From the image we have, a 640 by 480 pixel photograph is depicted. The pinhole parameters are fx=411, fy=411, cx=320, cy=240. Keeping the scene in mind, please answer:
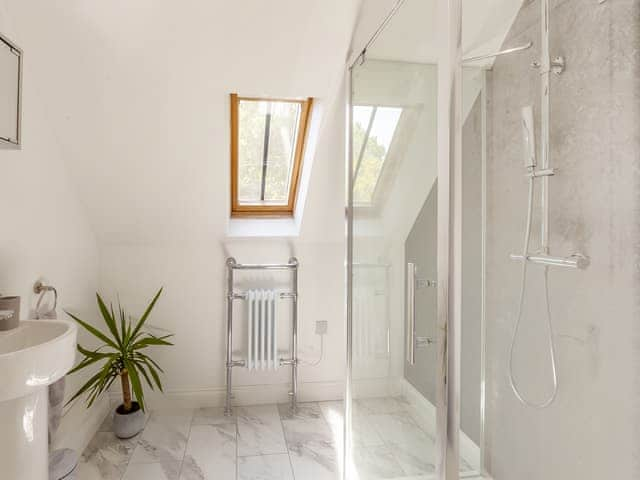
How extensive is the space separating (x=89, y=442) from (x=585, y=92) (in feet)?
9.69

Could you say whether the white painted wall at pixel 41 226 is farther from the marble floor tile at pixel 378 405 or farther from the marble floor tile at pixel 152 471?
the marble floor tile at pixel 378 405

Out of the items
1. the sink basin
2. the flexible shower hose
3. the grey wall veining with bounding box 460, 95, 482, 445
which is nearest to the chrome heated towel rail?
the sink basin

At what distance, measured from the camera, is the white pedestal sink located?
1203mm

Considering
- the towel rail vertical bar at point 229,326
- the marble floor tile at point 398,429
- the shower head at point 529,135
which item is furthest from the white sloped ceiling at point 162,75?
the marble floor tile at point 398,429

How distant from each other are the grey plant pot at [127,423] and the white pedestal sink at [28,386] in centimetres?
91

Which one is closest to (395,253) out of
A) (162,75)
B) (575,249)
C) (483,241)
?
(483,241)

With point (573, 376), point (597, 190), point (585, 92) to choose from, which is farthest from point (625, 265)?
point (585, 92)

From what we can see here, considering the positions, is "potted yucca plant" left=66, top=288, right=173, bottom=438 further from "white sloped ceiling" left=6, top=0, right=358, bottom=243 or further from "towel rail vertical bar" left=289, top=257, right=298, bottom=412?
"towel rail vertical bar" left=289, top=257, right=298, bottom=412

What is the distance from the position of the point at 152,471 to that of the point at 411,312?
169cm

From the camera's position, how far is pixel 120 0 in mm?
1654

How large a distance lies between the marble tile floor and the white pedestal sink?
0.77 meters

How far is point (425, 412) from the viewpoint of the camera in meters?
1.26

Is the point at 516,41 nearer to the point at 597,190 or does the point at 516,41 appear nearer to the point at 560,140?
the point at 560,140

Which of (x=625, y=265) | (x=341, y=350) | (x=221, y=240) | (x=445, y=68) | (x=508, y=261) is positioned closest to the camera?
(x=445, y=68)
